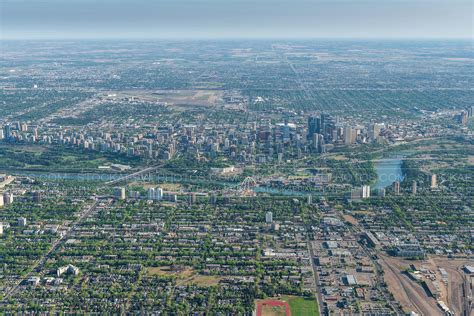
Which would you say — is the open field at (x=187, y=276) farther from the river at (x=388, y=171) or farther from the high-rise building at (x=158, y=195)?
the river at (x=388, y=171)

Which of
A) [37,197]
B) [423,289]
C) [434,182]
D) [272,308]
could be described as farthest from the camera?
[434,182]

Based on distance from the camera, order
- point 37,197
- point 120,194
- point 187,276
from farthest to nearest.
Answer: point 120,194
point 37,197
point 187,276

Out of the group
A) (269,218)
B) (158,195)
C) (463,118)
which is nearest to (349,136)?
(463,118)

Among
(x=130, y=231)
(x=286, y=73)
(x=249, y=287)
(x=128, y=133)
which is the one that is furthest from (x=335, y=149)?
(x=286, y=73)

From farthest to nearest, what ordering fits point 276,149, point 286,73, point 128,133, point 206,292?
point 286,73 < point 128,133 < point 276,149 < point 206,292

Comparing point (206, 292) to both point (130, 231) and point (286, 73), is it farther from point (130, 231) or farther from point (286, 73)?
point (286, 73)

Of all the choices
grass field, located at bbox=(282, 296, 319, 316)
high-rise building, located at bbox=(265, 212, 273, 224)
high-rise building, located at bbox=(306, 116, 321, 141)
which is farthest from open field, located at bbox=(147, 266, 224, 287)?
high-rise building, located at bbox=(306, 116, 321, 141)

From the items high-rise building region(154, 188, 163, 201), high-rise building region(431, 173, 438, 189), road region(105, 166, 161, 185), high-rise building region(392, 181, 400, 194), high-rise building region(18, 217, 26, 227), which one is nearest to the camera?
high-rise building region(18, 217, 26, 227)

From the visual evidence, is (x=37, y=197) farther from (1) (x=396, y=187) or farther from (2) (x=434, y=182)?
(2) (x=434, y=182)

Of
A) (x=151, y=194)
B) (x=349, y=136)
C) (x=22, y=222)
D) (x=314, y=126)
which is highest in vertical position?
(x=314, y=126)

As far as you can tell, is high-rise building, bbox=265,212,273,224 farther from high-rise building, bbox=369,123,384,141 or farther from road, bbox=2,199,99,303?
high-rise building, bbox=369,123,384,141

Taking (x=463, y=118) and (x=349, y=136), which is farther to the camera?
(x=463, y=118)
